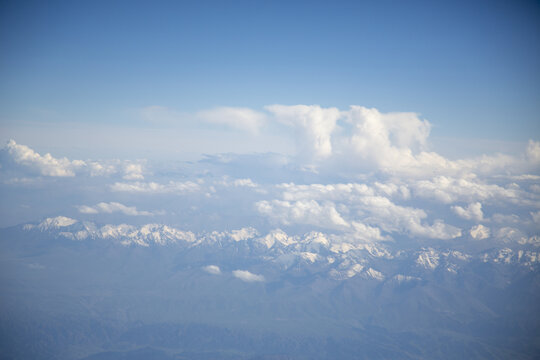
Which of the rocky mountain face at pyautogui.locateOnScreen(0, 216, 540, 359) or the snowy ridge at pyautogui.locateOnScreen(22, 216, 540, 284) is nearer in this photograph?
the rocky mountain face at pyautogui.locateOnScreen(0, 216, 540, 359)

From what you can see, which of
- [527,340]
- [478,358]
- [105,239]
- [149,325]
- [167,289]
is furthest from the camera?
[105,239]

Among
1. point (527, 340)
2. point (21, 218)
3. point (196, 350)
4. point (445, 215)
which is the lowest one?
point (196, 350)

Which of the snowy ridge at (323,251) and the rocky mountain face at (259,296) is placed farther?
the snowy ridge at (323,251)

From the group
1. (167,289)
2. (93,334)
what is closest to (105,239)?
(167,289)

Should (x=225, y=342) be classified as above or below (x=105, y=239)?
below

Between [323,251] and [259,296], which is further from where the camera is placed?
[323,251]

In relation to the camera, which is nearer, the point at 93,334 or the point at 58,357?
the point at 58,357

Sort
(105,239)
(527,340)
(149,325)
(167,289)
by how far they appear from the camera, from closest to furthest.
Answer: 1. (527,340)
2. (149,325)
3. (167,289)
4. (105,239)

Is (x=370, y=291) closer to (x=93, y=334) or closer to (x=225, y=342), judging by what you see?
(x=225, y=342)
